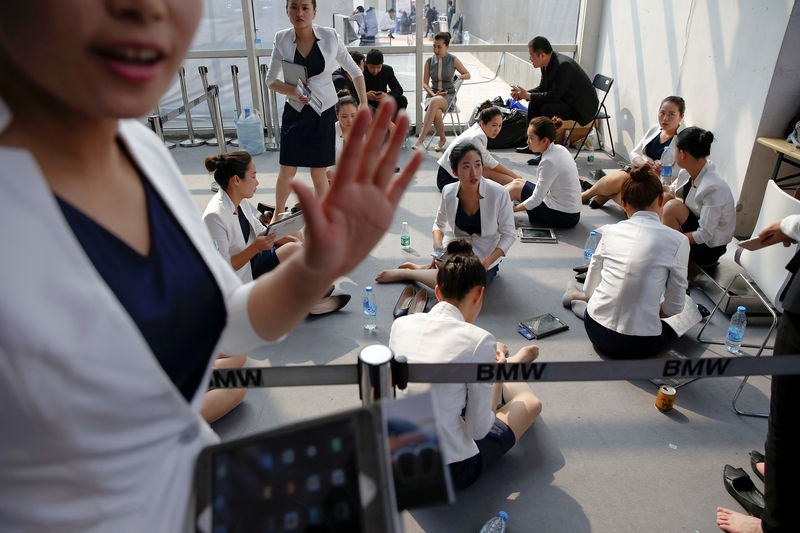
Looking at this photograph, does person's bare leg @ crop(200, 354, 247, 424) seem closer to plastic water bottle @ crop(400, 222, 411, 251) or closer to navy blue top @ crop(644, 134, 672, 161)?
plastic water bottle @ crop(400, 222, 411, 251)

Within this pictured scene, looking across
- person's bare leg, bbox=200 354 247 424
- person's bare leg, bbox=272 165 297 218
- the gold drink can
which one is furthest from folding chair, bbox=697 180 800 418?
person's bare leg, bbox=272 165 297 218

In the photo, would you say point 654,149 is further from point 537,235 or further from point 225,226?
point 225,226

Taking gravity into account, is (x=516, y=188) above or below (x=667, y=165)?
below

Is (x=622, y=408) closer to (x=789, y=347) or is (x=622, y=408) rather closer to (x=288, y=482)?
(x=789, y=347)

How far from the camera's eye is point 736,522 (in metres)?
2.21

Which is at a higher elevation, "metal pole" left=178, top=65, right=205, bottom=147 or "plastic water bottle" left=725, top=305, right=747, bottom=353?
"metal pole" left=178, top=65, right=205, bottom=147

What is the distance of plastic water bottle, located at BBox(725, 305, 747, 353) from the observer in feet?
11.2

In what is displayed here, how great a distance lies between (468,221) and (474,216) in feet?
0.19

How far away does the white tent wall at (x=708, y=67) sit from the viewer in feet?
15.1

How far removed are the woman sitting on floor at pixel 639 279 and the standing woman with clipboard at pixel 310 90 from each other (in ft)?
8.08

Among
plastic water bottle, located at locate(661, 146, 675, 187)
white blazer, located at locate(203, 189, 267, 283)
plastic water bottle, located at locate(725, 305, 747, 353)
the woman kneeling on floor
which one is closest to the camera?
the woman kneeling on floor

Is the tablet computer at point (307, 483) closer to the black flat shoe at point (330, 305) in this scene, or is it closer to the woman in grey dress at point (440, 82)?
the black flat shoe at point (330, 305)

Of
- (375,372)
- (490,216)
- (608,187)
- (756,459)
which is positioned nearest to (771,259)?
(756,459)

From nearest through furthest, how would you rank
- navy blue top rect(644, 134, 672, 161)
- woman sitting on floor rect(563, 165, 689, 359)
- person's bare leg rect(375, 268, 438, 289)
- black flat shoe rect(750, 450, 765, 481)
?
1. black flat shoe rect(750, 450, 765, 481)
2. woman sitting on floor rect(563, 165, 689, 359)
3. person's bare leg rect(375, 268, 438, 289)
4. navy blue top rect(644, 134, 672, 161)
